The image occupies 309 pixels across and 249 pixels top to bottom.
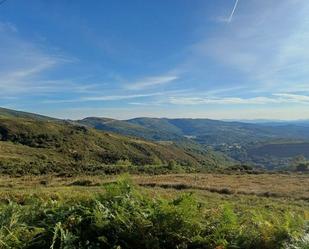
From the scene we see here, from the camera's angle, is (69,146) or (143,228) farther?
(69,146)

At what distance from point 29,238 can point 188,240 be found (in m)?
1.74

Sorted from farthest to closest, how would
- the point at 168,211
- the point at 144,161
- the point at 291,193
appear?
1. the point at 144,161
2. the point at 291,193
3. the point at 168,211

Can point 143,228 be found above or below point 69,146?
above

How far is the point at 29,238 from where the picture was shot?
4.54 m

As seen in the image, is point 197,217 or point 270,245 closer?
point 270,245

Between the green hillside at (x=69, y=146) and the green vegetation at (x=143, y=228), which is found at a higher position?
the green vegetation at (x=143, y=228)

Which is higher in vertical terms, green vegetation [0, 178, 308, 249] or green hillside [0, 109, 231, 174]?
green vegetation [0, 178, 308, 249]

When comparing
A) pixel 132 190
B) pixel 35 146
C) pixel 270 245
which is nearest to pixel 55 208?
pixel 132 190

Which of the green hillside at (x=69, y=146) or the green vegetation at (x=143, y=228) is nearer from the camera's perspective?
the green vegetation at (x=143, y=228)

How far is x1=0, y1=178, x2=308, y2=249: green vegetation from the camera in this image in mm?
4500

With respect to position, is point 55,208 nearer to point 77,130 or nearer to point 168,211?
point 168,211

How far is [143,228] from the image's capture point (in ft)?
15.6

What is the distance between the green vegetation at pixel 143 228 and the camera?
4.50 meters

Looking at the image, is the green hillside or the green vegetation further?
the green hillside
